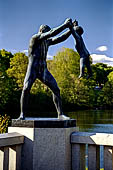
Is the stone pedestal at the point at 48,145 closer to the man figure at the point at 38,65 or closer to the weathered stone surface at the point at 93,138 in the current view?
the weathered stone surface at the point at 93,138

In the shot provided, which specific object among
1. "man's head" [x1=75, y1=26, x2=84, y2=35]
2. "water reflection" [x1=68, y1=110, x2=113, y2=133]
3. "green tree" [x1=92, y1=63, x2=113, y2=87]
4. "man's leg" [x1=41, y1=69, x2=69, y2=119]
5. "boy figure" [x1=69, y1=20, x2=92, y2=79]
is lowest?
"water reflection" [x1=68, y1=110, x2=113, y2=133]

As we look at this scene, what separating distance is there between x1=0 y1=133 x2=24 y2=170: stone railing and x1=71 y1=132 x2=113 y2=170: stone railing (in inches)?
41.5

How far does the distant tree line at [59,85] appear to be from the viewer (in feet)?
117

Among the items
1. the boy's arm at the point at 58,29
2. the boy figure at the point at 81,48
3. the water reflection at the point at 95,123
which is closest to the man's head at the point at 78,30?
the boy figure at the point at 81,48

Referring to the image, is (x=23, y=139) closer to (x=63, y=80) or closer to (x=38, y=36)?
(x=38, y=36)

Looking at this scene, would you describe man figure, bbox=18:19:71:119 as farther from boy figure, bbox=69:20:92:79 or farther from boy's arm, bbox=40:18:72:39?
boy's arm, bbox=40:18:72:39

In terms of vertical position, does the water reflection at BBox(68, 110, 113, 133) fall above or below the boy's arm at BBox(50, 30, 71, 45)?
below

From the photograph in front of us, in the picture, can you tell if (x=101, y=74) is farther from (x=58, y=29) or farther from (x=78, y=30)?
(x=58, y=29)

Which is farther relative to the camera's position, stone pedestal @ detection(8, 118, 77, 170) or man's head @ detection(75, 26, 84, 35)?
man's head @ detection(75, 26, 84, 35)

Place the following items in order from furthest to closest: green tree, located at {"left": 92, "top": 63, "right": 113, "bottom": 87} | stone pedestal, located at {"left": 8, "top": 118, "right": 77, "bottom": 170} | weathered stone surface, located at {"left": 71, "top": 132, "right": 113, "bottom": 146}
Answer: green tree, located at {"left": 92, "top": 63, "right": 113, "bottom": 87}
stone pedestal, located at {"left": 8, "top": 118, "right": 77, "bottom": 170}
weathered stone surface, located at {"left": 71, "top": 132, "right": 113, "bottom": 146}

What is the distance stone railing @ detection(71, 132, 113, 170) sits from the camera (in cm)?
505

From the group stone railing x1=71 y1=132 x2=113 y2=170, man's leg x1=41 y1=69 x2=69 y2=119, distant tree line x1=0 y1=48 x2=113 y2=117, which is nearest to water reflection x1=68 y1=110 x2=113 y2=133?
distant tree line x1=0 y1=48 x2=113 y2=117

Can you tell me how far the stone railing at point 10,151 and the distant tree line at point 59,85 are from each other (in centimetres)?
2648

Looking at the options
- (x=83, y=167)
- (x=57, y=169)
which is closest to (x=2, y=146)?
(x=57, y=169)
